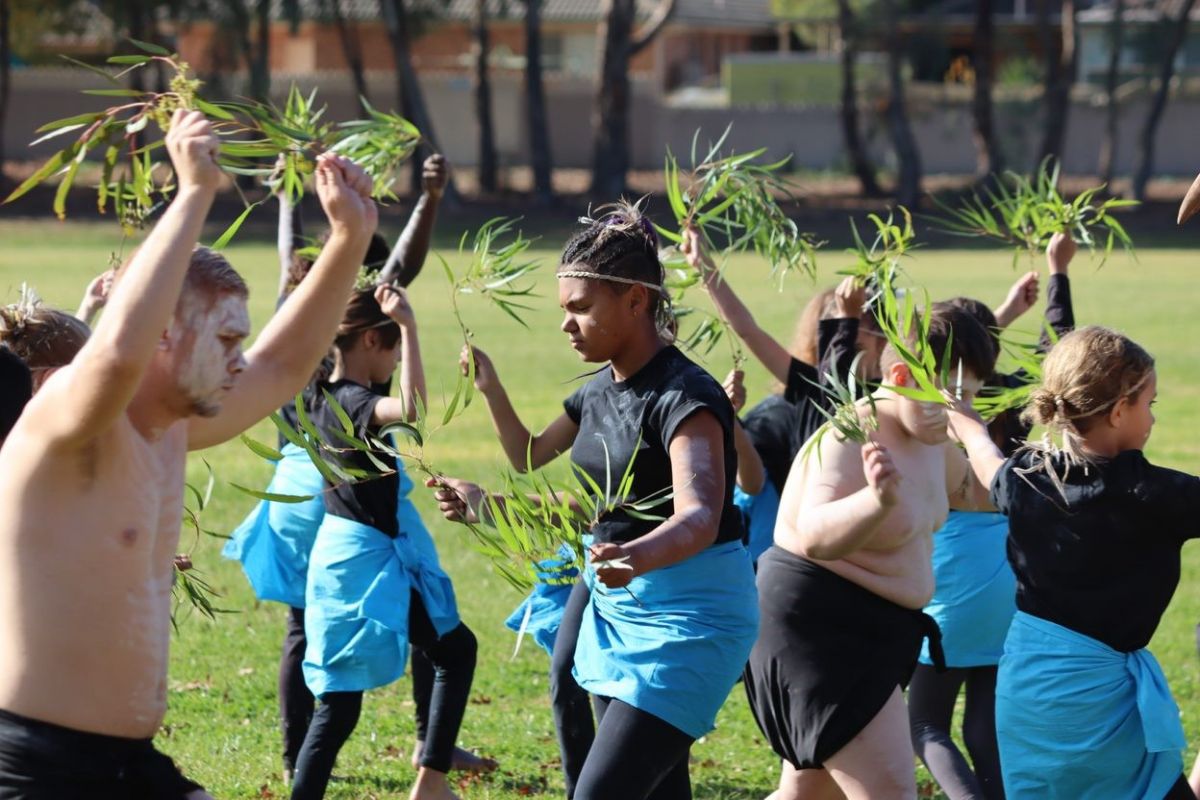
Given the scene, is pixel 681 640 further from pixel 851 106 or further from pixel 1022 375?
pixel 851 106

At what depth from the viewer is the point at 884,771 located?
4246 mm

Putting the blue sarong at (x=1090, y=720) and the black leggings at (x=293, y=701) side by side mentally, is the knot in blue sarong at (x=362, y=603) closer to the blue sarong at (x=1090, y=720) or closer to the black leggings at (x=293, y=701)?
the black leggings at (x=293, y=701)

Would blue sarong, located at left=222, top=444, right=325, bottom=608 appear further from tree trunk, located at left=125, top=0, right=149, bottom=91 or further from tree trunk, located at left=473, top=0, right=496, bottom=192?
tree trunk, located at left=473, top=0, right=496, bottom=192

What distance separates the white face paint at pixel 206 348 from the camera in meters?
3.01

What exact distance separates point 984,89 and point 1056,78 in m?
1.94

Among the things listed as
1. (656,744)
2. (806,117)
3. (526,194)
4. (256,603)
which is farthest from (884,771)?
(806,117)

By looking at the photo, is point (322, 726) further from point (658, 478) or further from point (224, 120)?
point (224, 120)

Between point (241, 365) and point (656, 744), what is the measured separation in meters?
1.57

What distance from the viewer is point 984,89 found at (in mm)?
45000

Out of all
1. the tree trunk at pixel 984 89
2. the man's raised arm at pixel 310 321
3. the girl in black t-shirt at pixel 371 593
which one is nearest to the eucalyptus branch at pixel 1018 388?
the girl in black t-shirt at pixel 371 593

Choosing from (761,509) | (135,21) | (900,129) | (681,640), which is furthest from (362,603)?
(900,129)

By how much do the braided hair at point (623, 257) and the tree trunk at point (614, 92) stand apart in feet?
127

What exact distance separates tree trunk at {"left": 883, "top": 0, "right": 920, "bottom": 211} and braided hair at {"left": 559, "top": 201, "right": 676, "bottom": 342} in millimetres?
40585

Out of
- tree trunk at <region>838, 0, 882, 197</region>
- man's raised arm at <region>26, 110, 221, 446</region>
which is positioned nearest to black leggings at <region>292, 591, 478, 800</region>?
man's raised arm at <region>26, 110, 221, 446</region>
